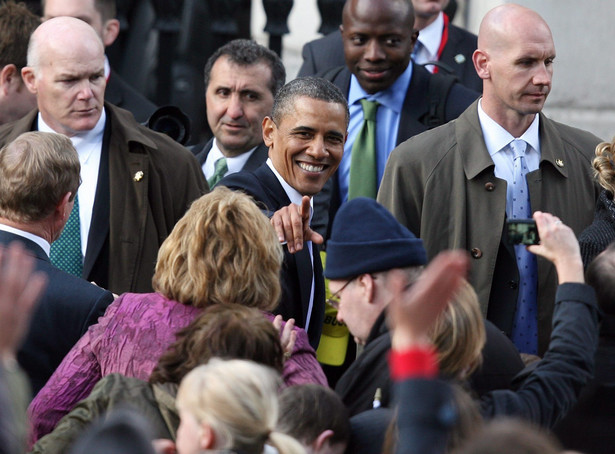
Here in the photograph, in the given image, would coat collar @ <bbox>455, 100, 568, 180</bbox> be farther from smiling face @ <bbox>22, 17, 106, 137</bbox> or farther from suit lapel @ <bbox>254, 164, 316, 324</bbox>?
smiling face @ <bbox>22, 17, 106, 137</bbox>

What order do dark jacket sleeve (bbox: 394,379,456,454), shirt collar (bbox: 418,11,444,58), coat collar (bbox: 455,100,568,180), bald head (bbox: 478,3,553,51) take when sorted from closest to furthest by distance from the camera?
dark jacket sleeve (bbox: 394,379,456,454)
coat collar (bbox: 455,100,568,180)
bald head (bbox: 478,3,553,51)
shirt collar (bbox: 418,11,444,58)

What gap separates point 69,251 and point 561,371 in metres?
2.65

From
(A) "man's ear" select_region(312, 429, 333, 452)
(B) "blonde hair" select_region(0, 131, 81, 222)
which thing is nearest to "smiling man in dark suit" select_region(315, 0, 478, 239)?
(B) "blonde hair" select_region(0, 131, 81, 222)

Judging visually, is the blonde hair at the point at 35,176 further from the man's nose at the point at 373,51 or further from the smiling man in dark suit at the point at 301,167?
the man's nose at the point at 373,51

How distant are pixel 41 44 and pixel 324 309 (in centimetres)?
190

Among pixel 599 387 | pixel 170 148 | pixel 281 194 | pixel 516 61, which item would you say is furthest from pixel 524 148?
pixel 599 387

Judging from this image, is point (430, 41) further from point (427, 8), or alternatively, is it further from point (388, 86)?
point (388, 86)

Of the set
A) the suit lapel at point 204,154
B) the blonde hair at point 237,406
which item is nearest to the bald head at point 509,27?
the suit lapel at point 204,154

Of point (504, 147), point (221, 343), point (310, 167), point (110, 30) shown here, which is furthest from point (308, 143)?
point (110, 30)

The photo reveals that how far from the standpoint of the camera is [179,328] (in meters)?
3.67

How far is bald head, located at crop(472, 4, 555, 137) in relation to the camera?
5203 mm

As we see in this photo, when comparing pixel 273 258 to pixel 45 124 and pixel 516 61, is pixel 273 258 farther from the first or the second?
pixel 45 124

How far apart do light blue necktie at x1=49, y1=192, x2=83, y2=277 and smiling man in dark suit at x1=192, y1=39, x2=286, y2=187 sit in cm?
100

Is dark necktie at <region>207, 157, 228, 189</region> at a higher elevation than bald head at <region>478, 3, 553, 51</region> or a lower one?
lower
